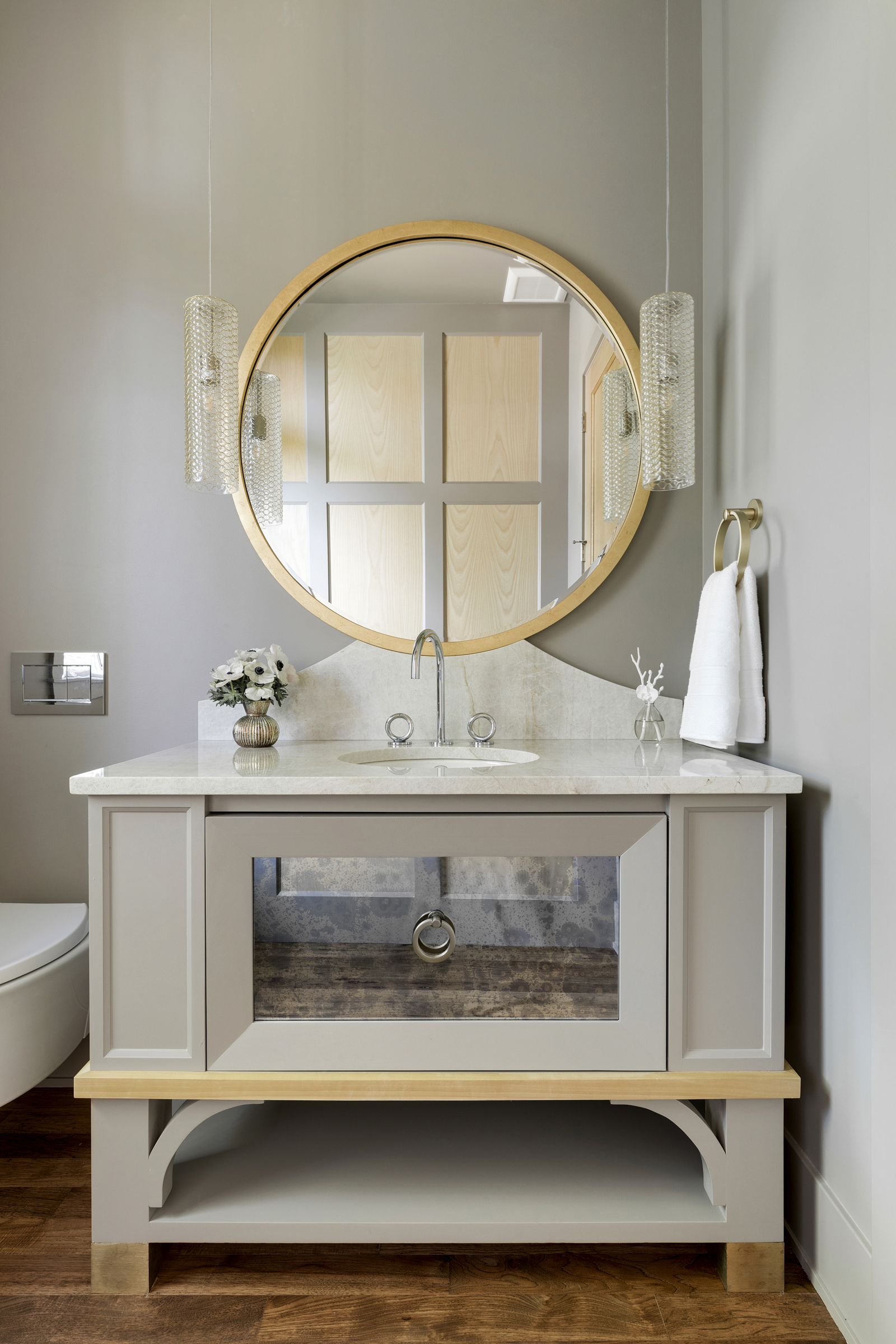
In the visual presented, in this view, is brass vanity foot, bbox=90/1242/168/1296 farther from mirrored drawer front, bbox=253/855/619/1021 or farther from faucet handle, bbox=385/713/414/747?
faucet handle, bbox=385/713/414/747

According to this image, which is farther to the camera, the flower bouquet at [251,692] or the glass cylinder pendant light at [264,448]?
the glass cylinder pendant light at [264,448]

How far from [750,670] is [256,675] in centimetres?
94

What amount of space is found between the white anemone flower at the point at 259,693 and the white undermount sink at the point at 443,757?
0.20 metres

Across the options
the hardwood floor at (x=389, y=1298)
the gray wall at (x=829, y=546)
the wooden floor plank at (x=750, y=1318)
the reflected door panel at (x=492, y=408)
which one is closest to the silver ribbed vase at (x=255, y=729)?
the reflected door panel at (x=492, y=408)

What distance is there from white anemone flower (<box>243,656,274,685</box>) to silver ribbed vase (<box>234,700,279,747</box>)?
0.04m

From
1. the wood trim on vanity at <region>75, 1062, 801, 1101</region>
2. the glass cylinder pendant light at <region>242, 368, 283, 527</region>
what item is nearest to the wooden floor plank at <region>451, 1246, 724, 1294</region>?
the wood trim on vanity at <region>75, 1062, 801, 1101</region>

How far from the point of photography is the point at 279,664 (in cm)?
156

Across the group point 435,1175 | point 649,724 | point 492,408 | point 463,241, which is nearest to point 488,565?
point 492,408

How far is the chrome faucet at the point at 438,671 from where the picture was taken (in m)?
1.51

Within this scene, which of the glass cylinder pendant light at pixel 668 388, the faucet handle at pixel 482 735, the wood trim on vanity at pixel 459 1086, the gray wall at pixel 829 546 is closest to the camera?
the gray wall at pixel 829 546

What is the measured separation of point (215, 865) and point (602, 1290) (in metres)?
0.87

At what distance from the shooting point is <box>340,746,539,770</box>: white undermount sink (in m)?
1.49

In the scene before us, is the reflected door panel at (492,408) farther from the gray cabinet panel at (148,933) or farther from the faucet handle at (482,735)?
the gray cabinet panel at (148,933)

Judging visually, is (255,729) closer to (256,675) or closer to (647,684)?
(256,675)
